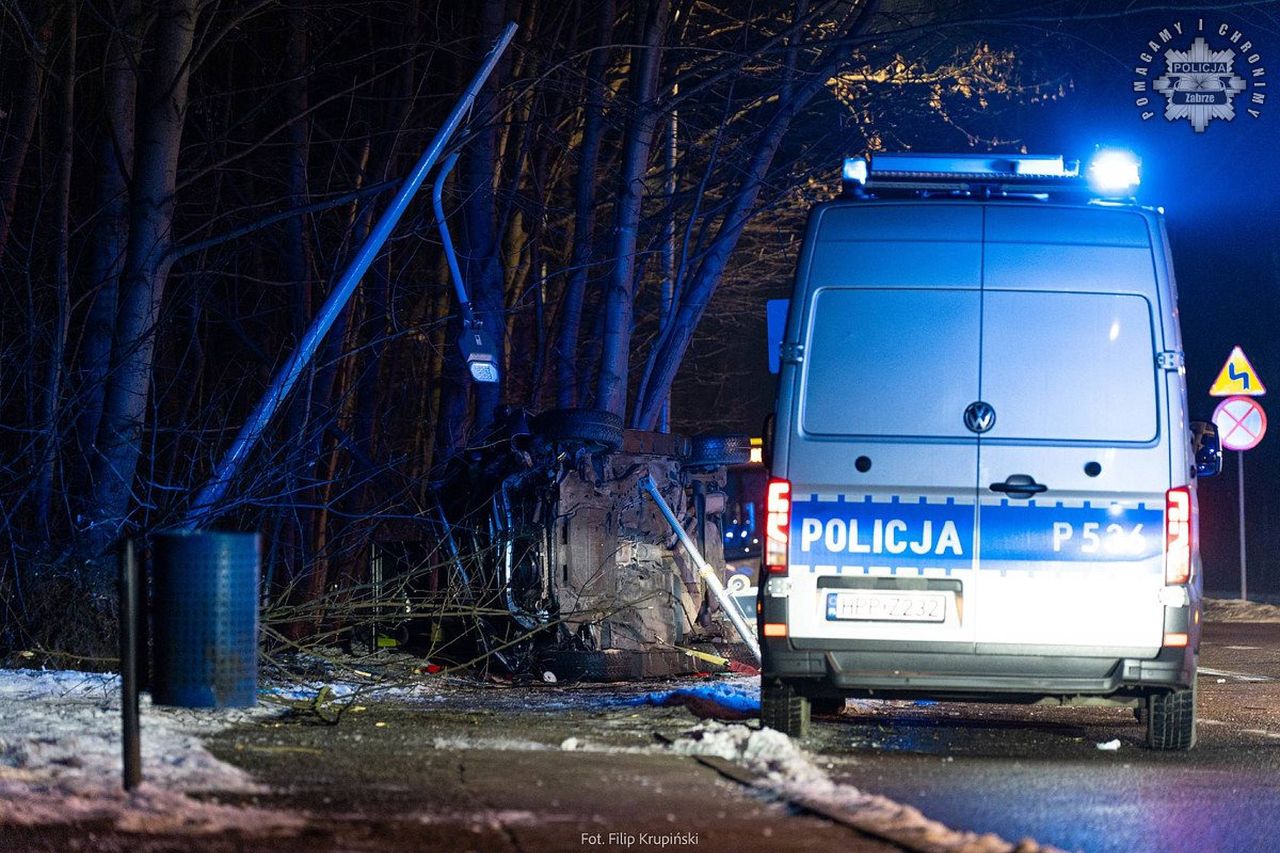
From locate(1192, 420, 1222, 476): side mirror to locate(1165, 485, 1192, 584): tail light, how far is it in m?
0.82

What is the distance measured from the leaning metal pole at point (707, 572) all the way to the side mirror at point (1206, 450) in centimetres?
434

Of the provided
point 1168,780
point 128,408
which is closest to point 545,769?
point 1168,780

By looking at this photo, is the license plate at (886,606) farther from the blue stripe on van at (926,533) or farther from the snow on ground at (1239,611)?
the snow on ground at (1239,611)

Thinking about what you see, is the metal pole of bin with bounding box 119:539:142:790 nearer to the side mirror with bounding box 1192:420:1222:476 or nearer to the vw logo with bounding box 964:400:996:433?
the vw logo with bounding box 964:400:996:433

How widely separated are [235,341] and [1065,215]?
14462 millimetres

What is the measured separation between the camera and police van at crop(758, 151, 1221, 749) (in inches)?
307

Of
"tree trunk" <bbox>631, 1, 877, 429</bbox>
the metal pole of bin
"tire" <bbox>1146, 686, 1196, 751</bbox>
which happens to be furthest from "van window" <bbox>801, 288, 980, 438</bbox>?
"tree trunk" <bbox>631, 1, 877, 429</bbox>

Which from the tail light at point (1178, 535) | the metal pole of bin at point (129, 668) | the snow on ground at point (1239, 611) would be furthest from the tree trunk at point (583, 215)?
the metal pole of bin at point (129, 668)

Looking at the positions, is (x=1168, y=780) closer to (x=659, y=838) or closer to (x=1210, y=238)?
(x=659, y=838)

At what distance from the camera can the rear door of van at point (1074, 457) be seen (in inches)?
306

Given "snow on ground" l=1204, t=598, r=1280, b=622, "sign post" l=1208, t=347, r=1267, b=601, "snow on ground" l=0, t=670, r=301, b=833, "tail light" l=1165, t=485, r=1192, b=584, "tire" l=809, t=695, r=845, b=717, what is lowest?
"snow on ground" l=1204, t=598, r=1280, b=622

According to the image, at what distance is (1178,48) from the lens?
67.1ft

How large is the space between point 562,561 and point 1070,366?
497 cm

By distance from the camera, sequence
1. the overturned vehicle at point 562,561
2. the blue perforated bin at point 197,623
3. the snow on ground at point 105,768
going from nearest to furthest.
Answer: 1. the snow on ground at point 105,768
2. the blue perforated bin at point 197,623
3. the overturned vehicle at point 562,561
